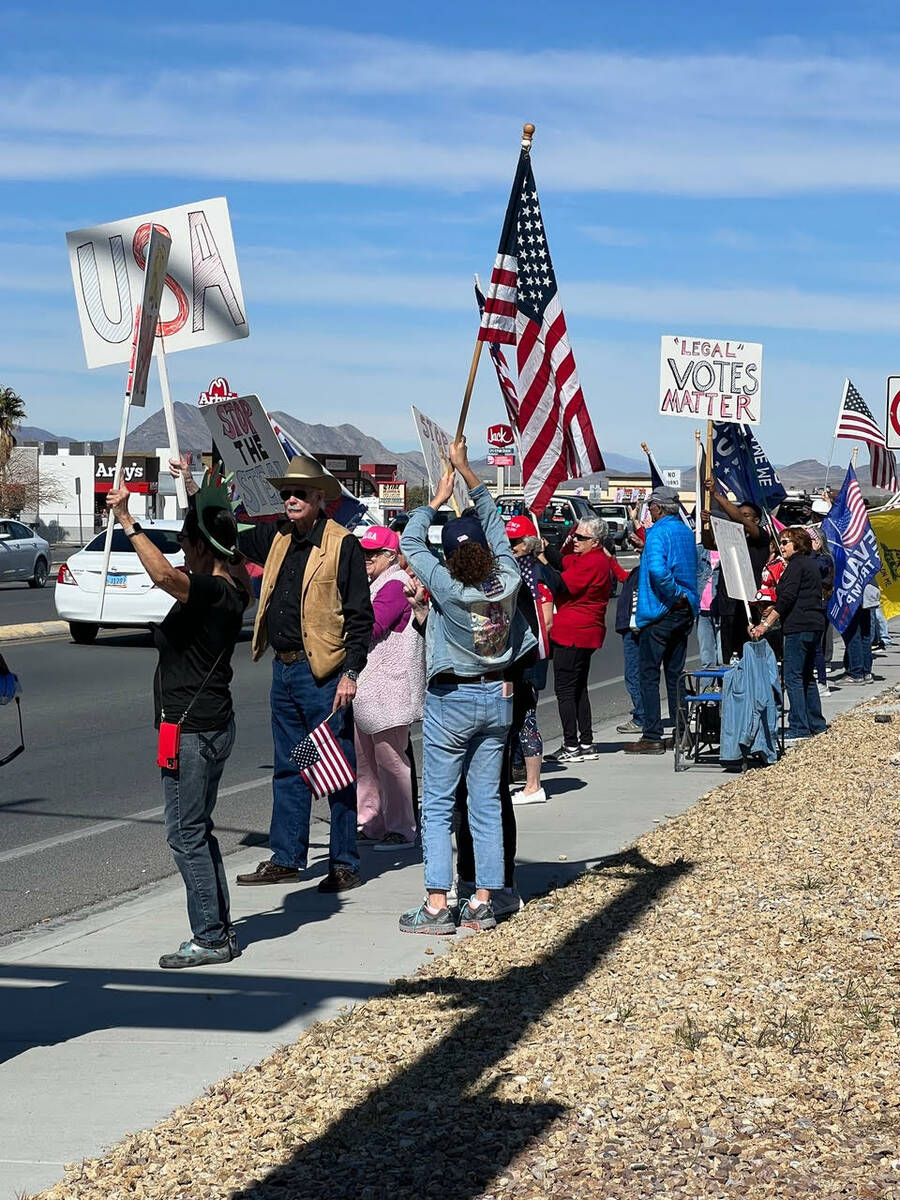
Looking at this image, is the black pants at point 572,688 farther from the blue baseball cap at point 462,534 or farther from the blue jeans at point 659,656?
the blue baseball cap at point 462,534

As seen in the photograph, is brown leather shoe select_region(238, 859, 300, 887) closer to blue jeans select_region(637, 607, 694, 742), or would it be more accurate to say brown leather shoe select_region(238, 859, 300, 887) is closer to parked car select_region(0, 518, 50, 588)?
blue jeans select_region(637, 607, 694, 742)

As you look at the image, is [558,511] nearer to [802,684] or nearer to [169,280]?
[802,684]

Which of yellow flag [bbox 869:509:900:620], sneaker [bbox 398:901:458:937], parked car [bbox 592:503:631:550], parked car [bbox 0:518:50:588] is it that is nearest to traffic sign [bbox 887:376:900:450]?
yellow flag [bbox 869:509:900:620]

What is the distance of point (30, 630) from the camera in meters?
24.0

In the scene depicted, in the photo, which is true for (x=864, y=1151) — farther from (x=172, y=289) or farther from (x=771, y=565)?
(x=771, y=565)

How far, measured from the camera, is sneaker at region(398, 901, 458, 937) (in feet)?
23.7

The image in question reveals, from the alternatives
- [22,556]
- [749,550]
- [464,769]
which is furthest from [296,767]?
[22,556]

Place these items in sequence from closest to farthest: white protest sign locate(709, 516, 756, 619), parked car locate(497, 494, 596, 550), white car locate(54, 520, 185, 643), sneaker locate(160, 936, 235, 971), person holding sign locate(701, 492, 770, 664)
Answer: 1. sneaker locate(160, 936, 235, 971)
2. white protest sign locate(709, 516, 756, 619)
3. person holding sign locate(701, 492, 770, 664)
4. white car locate(54, 520, 185, 643)
5. parked car locate(497, 494, 596, 550)

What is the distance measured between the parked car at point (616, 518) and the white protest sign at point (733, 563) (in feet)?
143

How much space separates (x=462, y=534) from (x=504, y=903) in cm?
169

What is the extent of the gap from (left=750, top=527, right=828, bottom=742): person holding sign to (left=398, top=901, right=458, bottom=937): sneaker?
6.16 metres

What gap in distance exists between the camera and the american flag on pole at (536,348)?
8.43 meters

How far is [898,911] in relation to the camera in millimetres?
7207

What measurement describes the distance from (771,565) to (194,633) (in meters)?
8.22
